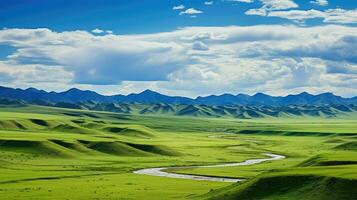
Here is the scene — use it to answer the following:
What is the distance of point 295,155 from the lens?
17688cm

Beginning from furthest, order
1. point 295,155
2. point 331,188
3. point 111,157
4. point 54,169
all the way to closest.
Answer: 1. point 295,155
2. point 111,157
3. point 54,169
4. point 331,188

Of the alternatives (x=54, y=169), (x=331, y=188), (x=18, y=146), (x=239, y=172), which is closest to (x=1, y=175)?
(x=54, y=169)

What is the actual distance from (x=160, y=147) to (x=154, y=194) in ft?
324

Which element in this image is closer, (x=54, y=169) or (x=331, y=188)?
(x=331, y=188)

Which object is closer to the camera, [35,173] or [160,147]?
[35,173]

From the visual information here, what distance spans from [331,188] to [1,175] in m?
69.6

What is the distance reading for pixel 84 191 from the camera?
87.2 metres

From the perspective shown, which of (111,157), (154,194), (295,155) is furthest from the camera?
(295,155)

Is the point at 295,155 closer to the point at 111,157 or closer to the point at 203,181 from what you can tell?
the point at 111,157

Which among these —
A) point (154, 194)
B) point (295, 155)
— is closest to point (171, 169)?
point (154, 194)

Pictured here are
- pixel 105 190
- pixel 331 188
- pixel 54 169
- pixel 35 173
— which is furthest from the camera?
pixel 54 169

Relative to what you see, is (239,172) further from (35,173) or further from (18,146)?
(18,146)

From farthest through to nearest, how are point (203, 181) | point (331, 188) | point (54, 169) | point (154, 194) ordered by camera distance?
point (54, 169), point (203, 181), point (154, 194), point (331, 188)

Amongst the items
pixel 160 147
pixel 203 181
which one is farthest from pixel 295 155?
pixel 203 181
